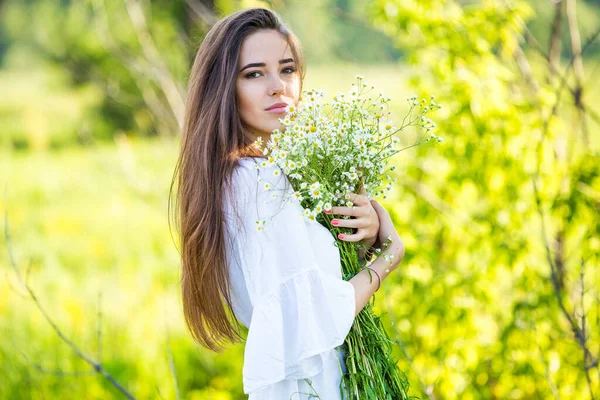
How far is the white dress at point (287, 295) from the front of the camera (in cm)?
157

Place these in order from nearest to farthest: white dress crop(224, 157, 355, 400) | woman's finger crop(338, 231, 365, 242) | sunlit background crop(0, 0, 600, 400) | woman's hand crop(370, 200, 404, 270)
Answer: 1. white dress crop(224, 157, 355, 400)
2. woman's finger crop(338, 231, 365, 242)
3. woman's hand crop(370, 200, 404, 270)
4. sunlit background crop(0, 0, 600, 400)

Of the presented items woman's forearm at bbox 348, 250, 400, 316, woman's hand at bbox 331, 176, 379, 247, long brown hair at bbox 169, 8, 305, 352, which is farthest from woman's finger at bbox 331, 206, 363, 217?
long brown hair at bbox 169, 8, 305, 352

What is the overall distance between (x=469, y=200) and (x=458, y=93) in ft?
2.51

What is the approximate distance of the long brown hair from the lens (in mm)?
1729

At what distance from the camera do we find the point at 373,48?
149 inches


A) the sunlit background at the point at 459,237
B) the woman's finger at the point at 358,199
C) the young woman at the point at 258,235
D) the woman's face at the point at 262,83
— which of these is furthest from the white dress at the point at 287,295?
the sunlit background at the point at 459,237

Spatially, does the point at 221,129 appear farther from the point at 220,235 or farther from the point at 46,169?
Result: the point at 46,169

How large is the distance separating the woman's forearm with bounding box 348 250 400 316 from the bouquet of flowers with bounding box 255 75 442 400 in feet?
0.19

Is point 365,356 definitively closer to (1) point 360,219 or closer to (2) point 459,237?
(1) point 360,219

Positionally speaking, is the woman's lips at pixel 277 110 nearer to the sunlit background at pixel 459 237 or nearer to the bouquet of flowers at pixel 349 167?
the bouquet of flowers at pixel 349 167

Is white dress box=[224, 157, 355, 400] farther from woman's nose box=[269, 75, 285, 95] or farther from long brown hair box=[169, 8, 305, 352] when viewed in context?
woman's nose box=[269, 75, 285, 95]

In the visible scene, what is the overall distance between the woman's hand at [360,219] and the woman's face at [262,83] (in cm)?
34

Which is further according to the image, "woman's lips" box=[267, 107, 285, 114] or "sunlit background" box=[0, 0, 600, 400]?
"sunlit background" box=[0, 0, 600, 400]

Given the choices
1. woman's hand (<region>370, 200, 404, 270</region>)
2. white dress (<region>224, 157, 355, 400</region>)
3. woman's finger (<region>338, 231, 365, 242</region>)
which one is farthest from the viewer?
woman's hand (<region>370, 200, 404, 270</region>)
